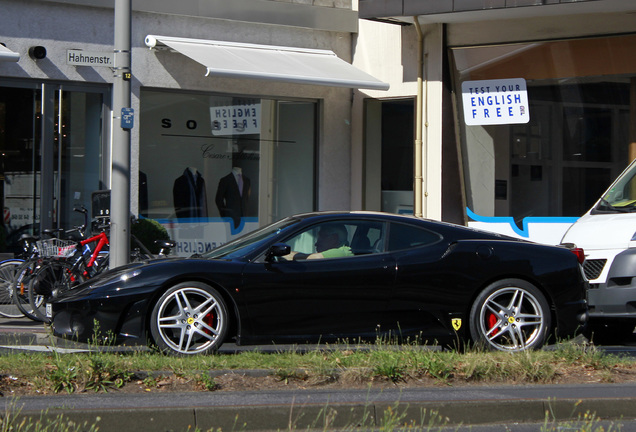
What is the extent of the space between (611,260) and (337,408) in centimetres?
407

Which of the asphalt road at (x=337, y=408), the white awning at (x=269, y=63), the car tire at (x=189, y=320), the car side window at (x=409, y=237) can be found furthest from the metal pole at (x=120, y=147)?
the asphalt road at (x=337, y=408)

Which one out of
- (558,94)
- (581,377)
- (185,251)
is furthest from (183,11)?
(581,377)

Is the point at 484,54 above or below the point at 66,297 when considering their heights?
above

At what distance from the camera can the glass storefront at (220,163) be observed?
14516 mm

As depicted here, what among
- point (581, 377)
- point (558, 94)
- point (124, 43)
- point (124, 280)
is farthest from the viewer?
point (558, 94)

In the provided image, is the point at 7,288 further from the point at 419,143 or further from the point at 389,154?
the point at 389,154

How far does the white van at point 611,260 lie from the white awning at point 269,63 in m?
5.57

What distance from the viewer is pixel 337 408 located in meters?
5.38

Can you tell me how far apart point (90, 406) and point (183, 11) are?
10.1m

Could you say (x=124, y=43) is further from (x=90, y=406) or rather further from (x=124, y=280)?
(x=90, y=406)

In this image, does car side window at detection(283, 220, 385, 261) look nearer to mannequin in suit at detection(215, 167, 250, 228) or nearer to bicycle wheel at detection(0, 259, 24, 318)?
bicycle wheel at detection(0, 259, 24, 318)

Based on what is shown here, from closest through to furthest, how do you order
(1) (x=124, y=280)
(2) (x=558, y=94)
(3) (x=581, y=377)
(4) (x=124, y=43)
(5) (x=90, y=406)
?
1. (5) (x=90, y=406)
2. (3) (x=581, y=377)
3. (1) (x=124, y=280)
4. (4) (x=124, y=43)
5. (2) (x=558, y=94)

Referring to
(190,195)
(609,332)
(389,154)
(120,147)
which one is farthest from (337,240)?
(389,154)

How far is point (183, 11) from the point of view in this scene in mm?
14336
